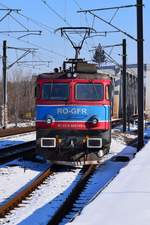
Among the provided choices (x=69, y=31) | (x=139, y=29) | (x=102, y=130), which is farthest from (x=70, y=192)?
(x=139, y=29)

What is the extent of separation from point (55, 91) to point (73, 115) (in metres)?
0.95

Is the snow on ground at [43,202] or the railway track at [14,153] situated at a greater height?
the railway track at [14,153]

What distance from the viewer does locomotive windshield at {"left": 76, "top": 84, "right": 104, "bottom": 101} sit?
16.1 m

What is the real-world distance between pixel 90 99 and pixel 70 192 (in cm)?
465

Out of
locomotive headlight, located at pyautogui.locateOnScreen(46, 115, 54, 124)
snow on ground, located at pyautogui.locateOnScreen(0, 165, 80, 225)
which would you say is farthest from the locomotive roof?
snow on ground, located at pyautogui.locateOnScreen(0, 165, 80, 225)

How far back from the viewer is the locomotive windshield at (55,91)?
52.9ft

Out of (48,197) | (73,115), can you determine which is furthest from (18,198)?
(73,115)

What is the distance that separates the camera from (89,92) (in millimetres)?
16125

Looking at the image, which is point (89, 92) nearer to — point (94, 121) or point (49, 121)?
point (94, 121)

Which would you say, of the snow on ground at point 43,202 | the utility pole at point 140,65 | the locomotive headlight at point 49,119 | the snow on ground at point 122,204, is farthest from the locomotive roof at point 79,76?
the snow on ground at point 122,204

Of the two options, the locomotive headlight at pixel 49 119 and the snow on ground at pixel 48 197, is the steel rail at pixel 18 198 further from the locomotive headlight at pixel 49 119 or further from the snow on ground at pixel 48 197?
the locomotive headlight at pixel 49 119

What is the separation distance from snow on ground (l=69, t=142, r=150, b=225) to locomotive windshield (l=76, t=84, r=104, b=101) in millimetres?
5057

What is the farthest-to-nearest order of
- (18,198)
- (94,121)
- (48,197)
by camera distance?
(94,121), (48,197), (18,198)

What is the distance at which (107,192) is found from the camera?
908cm
